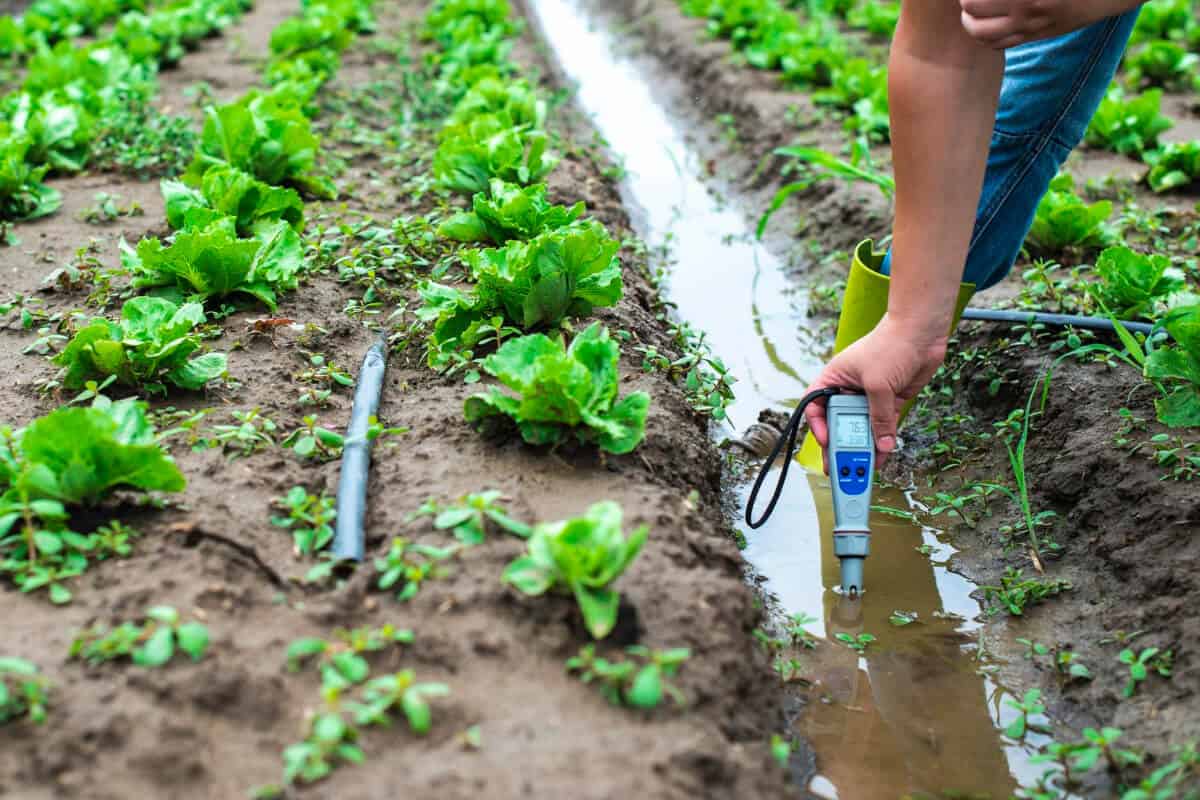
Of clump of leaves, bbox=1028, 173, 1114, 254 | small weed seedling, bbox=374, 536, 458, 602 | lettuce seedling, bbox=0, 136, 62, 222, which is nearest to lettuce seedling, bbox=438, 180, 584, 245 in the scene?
small weed seedling, bbox=374, 536, 458, 602

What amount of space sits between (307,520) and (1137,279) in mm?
2462

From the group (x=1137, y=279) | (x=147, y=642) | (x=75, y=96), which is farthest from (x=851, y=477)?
(x=75, y=96)

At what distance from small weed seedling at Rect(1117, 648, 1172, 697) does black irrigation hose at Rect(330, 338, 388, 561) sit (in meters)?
1.60

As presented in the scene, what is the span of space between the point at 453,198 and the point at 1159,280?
8.09 ft

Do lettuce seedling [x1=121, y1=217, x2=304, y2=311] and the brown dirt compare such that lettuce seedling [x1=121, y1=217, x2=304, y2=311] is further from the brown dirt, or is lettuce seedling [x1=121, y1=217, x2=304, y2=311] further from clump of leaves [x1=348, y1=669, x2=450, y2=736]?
clump of leaves [x1=348, y1=669, x2=450, y2=736]

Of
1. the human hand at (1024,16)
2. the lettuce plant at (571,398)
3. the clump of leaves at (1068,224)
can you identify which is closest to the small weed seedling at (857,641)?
the lettuce plant at (571,398)

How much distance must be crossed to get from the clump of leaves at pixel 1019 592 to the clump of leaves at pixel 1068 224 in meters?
1.53

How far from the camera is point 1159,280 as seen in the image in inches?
128

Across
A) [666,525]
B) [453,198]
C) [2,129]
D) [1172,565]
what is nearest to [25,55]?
[2,129]

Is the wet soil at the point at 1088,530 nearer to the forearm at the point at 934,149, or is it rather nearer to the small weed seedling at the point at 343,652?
the forearm at the point at 934,149

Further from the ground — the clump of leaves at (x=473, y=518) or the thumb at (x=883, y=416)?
the clump of leaves at (x=473, y=518)

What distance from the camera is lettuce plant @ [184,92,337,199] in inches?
166

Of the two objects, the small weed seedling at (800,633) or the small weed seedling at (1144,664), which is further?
the small weed seedling at (800,633)

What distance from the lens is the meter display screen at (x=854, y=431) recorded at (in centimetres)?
263
